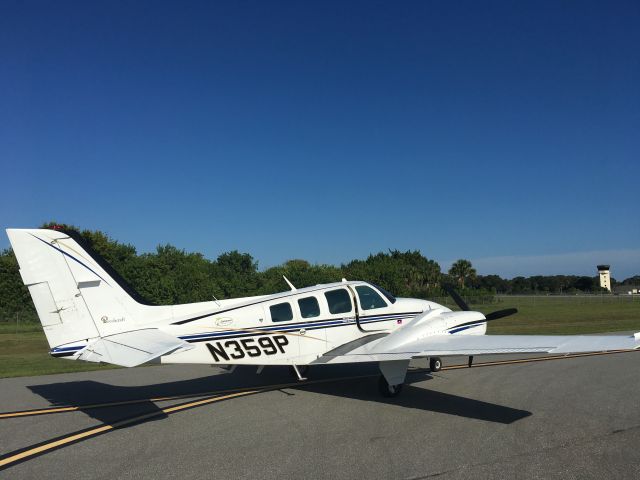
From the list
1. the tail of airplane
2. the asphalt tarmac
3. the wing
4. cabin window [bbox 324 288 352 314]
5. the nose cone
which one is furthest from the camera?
the nose cone

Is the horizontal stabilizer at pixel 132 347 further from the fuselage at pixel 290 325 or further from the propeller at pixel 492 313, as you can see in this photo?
the propeller at pixel 492 313

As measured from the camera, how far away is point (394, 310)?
1185 cm

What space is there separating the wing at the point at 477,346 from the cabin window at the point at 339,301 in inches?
36.3

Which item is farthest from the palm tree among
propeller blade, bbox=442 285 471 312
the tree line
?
propeller blade, bbox=442 285 471 312

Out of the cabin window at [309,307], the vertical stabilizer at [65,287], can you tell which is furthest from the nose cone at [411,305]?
the vertical stabilizer at [65,287]

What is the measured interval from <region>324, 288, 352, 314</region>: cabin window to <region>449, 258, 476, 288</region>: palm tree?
213ft

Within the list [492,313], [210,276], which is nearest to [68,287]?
[492,313]

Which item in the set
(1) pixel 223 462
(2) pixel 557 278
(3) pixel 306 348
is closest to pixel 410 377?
(3) pixel 306 348

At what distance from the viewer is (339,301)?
11.1 metres

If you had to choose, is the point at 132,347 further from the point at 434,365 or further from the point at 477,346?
the point at 434,365

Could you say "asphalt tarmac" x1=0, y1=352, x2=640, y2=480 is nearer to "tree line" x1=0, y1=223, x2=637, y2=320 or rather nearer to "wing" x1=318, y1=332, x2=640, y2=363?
"wing" x1=318, y1=332, x2=640, y2=363

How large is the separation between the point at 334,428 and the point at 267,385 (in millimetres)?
4214

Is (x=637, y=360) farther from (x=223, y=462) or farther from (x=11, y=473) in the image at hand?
(x=11, y=473)

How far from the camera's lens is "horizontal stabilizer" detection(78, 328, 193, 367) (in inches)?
289
